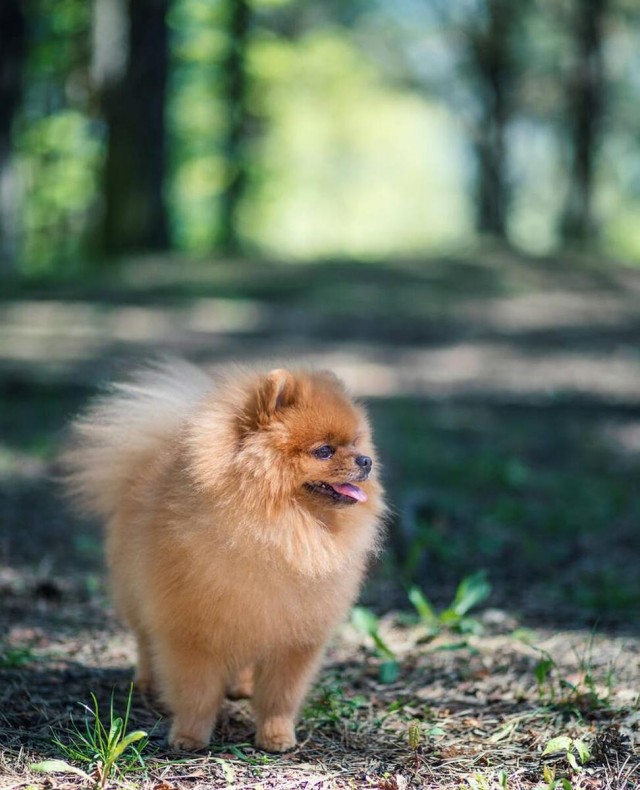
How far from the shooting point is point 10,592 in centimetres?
475

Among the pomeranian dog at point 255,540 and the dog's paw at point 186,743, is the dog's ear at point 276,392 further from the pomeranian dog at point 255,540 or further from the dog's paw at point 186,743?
the dog's paw at point 186,743

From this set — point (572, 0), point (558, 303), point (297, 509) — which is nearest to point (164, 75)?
point (558, 303)

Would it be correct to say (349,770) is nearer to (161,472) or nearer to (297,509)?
(297,509)

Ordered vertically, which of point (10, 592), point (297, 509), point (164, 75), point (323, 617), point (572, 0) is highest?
point (572, 0)

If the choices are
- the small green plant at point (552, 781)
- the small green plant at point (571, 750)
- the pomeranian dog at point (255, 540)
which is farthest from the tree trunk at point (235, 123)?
the small green plant at point (552, 781)

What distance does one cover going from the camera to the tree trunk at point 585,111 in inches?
782

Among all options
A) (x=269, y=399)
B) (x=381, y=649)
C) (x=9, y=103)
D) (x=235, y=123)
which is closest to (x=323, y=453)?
(x=269, y=399)

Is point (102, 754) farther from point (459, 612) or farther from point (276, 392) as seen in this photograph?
point (459, 612)

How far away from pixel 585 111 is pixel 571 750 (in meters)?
19.0

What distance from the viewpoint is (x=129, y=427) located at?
3.72 m

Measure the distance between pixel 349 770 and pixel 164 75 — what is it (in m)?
13.2

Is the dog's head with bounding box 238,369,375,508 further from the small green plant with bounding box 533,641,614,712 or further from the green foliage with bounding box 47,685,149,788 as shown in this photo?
the small green plant with bounding box 533,641,614,712

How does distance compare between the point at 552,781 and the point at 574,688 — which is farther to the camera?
the point at 574,688

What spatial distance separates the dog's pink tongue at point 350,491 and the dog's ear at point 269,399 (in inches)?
11.4
